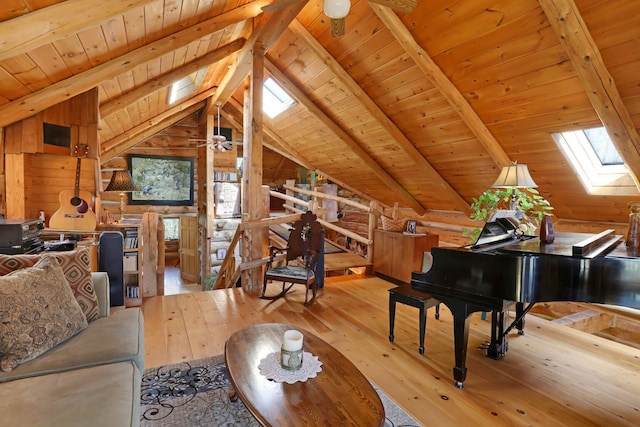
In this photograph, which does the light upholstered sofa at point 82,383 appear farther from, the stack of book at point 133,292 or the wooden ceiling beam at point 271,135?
the wooden ceiling beam at point 271,135

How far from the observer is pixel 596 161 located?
11.9ft

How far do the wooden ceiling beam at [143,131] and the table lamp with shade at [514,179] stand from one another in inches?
228

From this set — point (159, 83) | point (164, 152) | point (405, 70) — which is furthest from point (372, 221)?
point (164, 152)

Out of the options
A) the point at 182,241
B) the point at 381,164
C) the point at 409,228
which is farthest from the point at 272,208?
the point at 409,228

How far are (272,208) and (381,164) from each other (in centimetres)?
512

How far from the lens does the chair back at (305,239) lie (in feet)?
13.0

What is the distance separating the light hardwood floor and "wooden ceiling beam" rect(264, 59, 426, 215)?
246 centimetres

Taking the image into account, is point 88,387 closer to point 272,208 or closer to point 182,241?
point 182,241

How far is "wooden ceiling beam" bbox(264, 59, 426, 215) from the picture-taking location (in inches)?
209

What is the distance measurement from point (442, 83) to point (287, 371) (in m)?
3.13

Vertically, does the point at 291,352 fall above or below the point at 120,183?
below

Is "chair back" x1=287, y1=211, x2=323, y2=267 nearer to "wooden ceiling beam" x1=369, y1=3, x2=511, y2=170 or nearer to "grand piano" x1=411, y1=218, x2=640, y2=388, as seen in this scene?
"grand piano" x1=411, y1=218, x2=640, y2=388

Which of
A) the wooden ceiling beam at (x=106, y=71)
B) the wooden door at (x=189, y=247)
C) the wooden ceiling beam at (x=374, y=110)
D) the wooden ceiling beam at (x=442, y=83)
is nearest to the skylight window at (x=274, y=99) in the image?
the wooden ceiling beam at (x=374, y=110)

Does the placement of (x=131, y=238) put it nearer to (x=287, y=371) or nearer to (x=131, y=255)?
(x=131, y=255)
